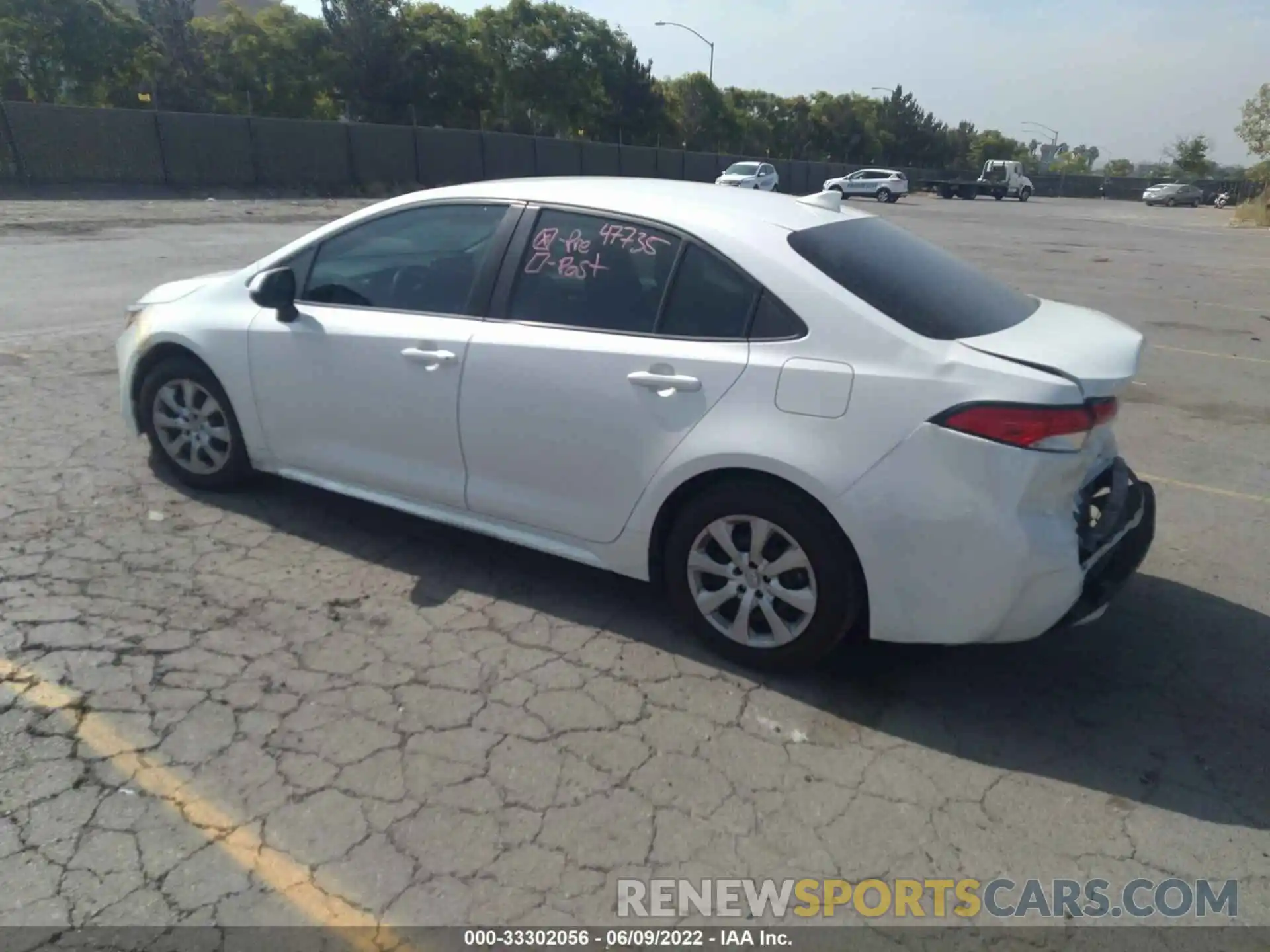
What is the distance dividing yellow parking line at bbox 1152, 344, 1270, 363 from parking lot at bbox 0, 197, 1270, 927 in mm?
5073

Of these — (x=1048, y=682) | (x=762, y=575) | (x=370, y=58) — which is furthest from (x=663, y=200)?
(x=370, y=58)

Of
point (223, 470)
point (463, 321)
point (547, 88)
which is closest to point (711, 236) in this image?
point (463, 321)

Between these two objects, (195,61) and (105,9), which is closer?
(105,9)

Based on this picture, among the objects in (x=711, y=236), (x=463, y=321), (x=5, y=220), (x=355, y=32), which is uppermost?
(x=355, y=32)

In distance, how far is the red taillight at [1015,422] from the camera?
2855mm

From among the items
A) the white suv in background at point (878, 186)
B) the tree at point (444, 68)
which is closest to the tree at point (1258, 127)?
the white suv in background at point (878, 186)

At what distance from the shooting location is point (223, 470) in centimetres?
462

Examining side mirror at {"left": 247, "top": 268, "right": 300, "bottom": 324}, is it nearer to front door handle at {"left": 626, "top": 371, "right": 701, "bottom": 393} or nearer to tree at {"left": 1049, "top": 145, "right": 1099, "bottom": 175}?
front door handle at {"left": 626, "top": 371, "right": 701, "bottom": 393}

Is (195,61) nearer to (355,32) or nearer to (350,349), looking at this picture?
(355,32)

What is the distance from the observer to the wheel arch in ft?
10.2

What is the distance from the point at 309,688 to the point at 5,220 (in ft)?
67.0

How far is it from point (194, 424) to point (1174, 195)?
68.3 m

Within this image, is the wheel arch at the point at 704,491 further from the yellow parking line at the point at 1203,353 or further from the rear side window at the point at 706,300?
the yellow parking line at the point at 1203,353

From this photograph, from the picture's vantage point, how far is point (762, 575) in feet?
10.8
